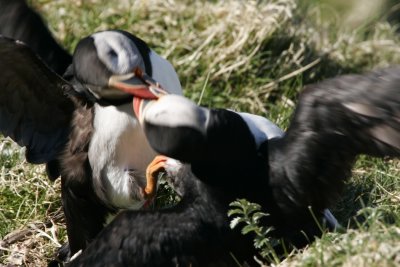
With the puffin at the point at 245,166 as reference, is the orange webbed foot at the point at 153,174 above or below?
below

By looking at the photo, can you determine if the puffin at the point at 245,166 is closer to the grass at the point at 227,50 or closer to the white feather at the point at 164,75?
the white feather at the point at 164,75

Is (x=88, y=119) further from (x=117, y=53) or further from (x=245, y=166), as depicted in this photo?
(x=245, y=166)

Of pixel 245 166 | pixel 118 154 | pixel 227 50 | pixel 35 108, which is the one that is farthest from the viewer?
pixel 227 50

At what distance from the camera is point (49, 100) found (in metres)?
6.33

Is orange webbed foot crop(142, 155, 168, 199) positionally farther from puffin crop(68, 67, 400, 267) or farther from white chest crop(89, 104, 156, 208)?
puffin crop(68, 67, 400, 267)

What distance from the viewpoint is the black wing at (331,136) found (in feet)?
15.8

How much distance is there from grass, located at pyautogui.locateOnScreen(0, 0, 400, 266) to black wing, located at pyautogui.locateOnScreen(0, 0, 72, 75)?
2.10 feet

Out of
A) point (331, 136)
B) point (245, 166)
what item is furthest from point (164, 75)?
point (331, 136)

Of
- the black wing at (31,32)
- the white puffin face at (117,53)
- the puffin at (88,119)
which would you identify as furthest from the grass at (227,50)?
the white puffin face at (117,53)

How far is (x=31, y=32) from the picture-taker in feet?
22.1

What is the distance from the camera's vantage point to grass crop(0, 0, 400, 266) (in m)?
6.65

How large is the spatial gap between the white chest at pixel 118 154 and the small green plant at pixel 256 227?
112 cm

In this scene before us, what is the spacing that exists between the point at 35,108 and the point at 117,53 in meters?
0.71

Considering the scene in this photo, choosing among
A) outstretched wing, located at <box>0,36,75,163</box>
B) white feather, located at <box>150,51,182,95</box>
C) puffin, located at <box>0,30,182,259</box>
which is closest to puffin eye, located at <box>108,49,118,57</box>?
puffin, located at <box>0,30,182,259</box>
